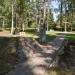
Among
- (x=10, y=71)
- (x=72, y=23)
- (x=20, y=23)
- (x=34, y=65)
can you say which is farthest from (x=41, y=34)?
(x=72, y=23)

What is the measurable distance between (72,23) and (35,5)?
1281cm

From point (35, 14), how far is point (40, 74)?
7199 cm

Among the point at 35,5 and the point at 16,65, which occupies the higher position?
the point at 35,5

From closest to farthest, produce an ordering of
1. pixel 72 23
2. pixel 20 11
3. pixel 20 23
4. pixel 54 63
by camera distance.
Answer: pixel 54 63 < pixel 20 11 < pixel 20 23 < pixel 72 23

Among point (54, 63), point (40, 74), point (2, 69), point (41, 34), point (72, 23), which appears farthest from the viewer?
point (72, 23)

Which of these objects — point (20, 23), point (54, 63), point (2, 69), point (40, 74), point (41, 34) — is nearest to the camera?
point (40, 74)

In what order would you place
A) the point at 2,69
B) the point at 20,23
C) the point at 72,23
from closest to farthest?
1. the point at 2,69
2. the point at 20,23
3. the point at 72,23

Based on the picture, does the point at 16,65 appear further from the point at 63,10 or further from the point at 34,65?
the point at 63,10

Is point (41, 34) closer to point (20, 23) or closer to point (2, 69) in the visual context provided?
point (2, 69)

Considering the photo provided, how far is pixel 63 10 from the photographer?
80.3 metres

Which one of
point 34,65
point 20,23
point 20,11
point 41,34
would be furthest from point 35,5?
point 34,65

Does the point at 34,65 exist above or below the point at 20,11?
below

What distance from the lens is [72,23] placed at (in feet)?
260

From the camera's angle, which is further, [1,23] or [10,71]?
[1,23]
